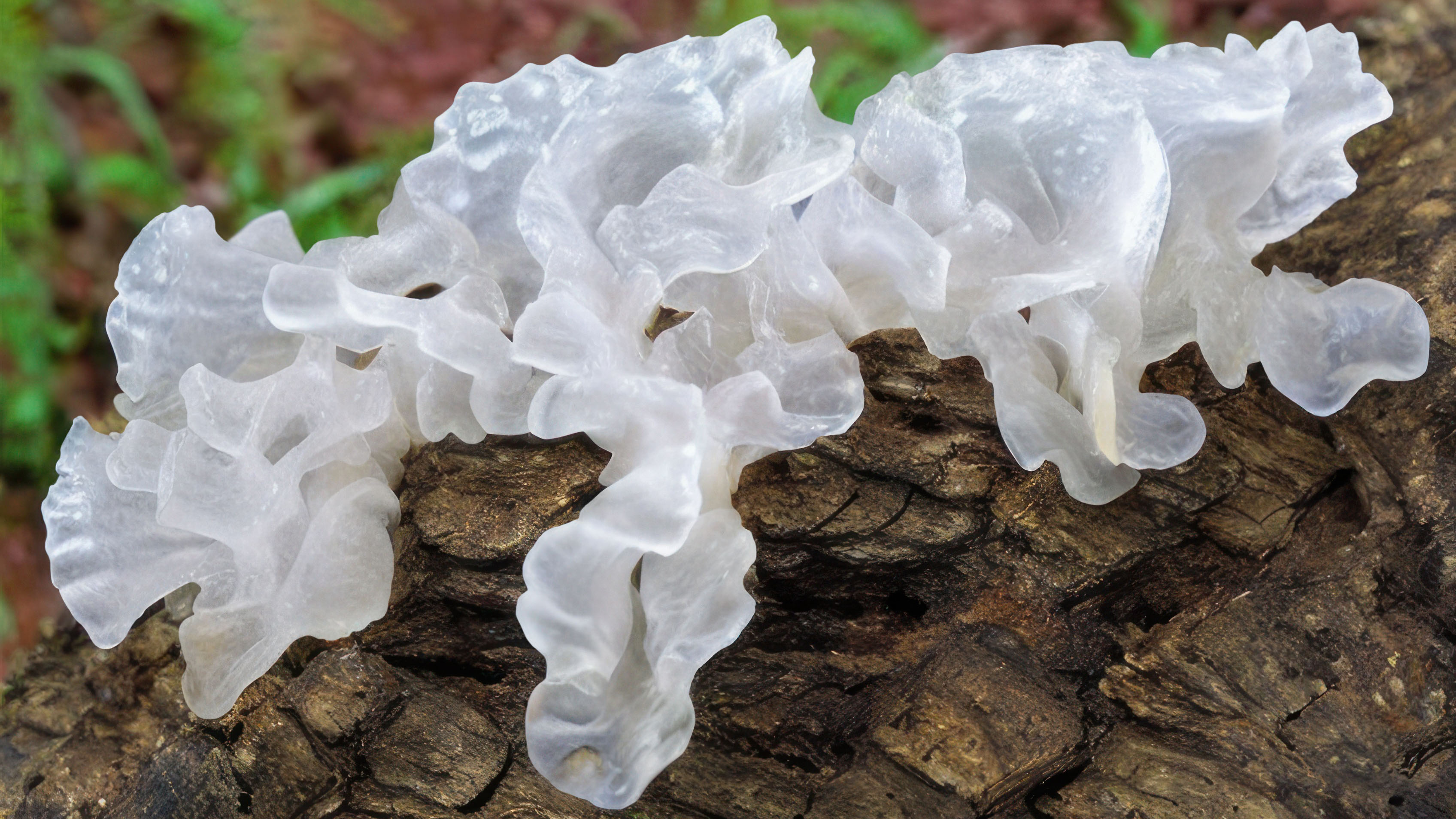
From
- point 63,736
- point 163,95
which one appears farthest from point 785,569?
point 163,95

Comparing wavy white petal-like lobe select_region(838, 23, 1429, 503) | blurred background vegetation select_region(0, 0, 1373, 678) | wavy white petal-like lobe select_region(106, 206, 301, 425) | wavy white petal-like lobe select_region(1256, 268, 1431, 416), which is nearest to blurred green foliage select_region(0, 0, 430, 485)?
blurred background vegetation select_region(0, 0, 1373, 678)

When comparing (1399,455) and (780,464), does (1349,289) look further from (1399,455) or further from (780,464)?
(780,464)

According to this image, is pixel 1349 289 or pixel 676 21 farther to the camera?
pixel 676 21

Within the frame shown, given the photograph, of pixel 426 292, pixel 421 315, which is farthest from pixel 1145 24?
pixel 421 315

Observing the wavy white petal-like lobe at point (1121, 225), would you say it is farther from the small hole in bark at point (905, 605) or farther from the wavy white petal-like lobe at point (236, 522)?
the wavy white petal-like lobe at point (236, 522)

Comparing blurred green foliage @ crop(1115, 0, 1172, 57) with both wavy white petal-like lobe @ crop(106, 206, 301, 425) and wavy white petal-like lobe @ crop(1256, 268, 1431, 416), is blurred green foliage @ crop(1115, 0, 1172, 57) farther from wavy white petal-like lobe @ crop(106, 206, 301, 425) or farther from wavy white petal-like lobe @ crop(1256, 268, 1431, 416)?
wavy white petal-like lobe @ crop(106, 206, 301, 425)

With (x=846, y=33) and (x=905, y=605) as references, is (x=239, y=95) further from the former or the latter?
(x=905, y=605)

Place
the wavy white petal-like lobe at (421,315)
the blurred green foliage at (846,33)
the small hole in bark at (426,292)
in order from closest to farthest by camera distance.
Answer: the wavy white petal-like lobe at (421,315)
the small hole in bark at (426,292)
the blurred green foliage at (846,33)

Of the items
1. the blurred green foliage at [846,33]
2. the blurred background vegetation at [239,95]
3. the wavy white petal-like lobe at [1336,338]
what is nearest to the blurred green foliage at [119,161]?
the blurred background vegetation at [239,95]
